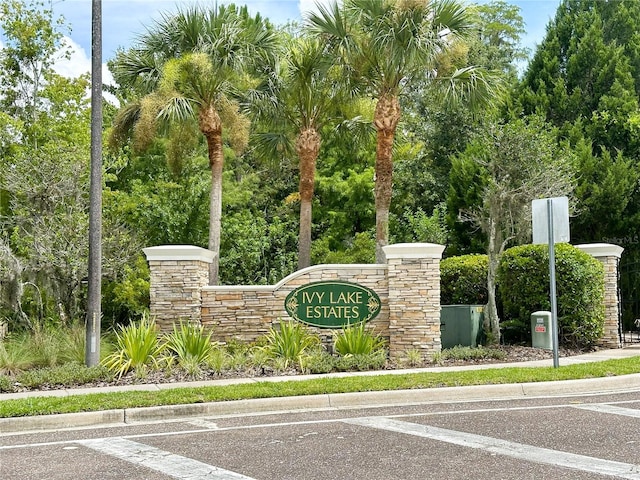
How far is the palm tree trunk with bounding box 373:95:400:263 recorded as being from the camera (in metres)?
19.7

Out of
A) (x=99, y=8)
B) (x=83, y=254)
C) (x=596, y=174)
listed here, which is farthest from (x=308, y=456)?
(x=596, y=174)

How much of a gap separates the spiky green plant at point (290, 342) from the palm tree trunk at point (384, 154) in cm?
582

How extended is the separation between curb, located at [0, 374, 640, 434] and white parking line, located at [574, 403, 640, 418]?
121cm

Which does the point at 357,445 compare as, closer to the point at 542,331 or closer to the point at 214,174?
the point at 542,331

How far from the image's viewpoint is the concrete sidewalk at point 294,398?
9086 mm

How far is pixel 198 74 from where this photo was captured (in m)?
19.5

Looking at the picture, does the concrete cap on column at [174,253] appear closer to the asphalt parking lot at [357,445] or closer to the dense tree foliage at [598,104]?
the asphalt parking lot at [357,445]

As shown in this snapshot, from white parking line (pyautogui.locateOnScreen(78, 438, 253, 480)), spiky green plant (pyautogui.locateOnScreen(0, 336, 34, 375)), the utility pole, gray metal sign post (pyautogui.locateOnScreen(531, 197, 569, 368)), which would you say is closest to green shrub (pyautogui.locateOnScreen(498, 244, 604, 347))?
gray metal sign post (pyautogui.locateOnScreen(531, 197, 569, 368))

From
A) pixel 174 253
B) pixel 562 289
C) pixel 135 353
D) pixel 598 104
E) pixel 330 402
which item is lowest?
pixel 330 402

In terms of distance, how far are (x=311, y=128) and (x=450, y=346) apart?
28.8 feet

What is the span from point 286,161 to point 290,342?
18967mm

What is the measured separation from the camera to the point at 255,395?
10148mm

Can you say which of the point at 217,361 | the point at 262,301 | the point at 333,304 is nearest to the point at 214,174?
the point at 262,301

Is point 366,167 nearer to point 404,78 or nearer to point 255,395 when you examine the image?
point 404,78
